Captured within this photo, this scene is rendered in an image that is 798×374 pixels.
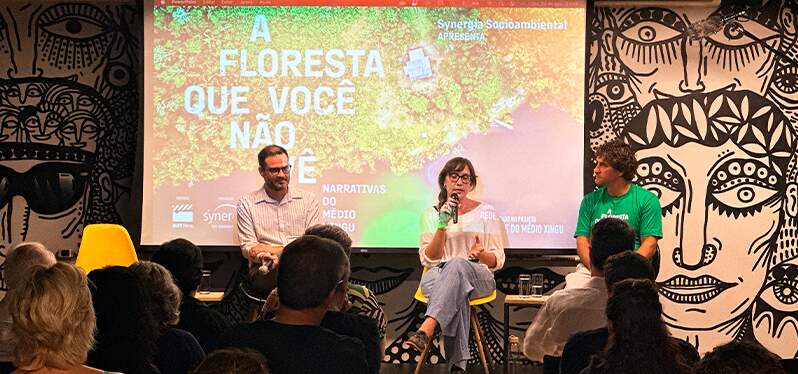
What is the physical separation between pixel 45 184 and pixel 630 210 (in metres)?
3.95

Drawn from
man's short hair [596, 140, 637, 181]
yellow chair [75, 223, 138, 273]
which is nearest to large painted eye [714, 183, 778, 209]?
man's short hair [596, 140, 637, 181]

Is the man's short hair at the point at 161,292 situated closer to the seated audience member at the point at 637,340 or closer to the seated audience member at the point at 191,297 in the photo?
the seated audience member at the point at 191,297

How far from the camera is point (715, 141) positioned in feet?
23.4

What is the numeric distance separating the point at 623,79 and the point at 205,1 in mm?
2870

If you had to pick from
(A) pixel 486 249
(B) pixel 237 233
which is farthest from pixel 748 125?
(B) pixel 237 233

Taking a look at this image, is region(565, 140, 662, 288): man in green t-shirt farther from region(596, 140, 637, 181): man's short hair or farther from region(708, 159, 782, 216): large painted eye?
region(708, 159, 782, 216): large painted eye

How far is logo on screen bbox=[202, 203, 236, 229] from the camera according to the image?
6980mm

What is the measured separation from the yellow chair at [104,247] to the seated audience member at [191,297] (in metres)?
2.55

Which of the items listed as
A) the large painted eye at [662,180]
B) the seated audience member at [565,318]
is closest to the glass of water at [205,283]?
the large painted eye at [662,180]

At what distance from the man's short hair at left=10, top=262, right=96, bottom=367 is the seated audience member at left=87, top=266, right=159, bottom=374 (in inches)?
15.9

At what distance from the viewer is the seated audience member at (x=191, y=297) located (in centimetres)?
392

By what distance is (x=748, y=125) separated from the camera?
23.4 feet

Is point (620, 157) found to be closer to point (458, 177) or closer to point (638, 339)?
point (458, 177)

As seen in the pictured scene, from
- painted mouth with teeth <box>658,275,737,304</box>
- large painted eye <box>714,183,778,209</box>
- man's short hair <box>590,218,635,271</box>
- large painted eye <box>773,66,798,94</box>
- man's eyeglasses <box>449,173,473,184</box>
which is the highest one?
large painted eye <box>773,66,798,94</box>
